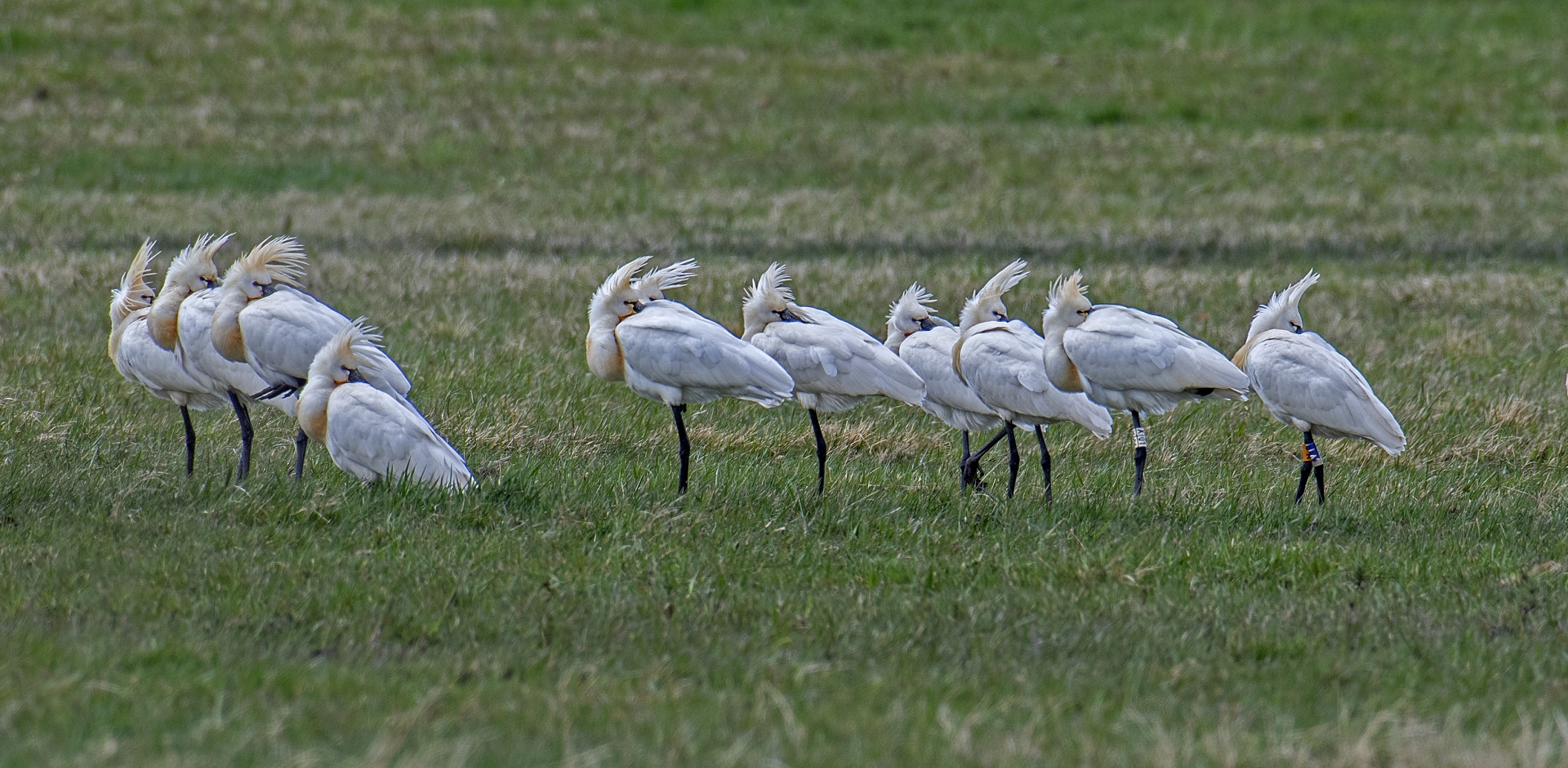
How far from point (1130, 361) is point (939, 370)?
3.64 ft

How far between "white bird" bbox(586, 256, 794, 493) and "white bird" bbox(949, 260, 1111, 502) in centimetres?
113

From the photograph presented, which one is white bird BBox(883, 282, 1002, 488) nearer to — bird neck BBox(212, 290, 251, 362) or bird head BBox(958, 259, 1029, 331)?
bird head BBox(958, 259, 1029, 331)

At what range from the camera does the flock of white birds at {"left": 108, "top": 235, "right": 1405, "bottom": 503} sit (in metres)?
8.08

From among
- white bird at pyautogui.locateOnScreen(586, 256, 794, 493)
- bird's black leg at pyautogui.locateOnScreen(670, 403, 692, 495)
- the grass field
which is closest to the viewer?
the grass field

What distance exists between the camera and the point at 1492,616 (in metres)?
5.82

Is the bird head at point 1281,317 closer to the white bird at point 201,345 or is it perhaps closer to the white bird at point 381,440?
the white bird at point 381,440

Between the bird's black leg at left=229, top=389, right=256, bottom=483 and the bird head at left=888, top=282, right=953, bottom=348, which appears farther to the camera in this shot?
the bird head at left=888, top=282, right=953, bottom=348

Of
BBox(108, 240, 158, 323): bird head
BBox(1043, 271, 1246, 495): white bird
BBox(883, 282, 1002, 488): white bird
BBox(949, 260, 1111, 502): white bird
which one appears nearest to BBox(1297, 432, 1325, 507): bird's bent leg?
BBox(1043, 271, 1246, 495): white bird

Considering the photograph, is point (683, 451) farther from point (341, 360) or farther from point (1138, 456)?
point (1138, 456)

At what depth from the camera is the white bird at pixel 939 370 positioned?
8820 millimetres

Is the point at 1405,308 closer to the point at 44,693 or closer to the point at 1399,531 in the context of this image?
the point at 1399,531

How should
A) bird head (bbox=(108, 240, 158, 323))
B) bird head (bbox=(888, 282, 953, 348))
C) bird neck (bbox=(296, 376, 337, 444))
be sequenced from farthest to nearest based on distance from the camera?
1. bird head (bbox=(888, 282, 953, 348))
2. bird head (bbox=(108, 240, 158, 323))
3. bird neck (bbox=(296, 376, 337, 444))

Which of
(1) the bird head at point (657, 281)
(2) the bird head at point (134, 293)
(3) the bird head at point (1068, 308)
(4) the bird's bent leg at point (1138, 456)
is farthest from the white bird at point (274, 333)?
(4) the bird's bent leg at point (1138, 456)

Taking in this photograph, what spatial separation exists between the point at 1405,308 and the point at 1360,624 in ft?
30.8
